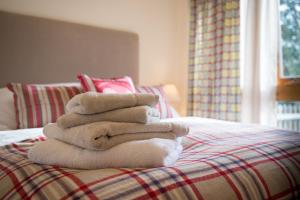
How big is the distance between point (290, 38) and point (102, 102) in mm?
2113

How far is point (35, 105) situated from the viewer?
166 cm

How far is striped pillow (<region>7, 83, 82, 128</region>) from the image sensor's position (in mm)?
1634

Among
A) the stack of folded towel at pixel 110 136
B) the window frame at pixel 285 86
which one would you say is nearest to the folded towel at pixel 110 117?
the stack of folded towel at pixel 110 136

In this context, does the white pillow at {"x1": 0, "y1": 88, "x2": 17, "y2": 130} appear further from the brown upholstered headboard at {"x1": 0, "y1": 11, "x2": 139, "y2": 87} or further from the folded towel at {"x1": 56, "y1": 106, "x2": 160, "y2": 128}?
the folded towel at {"x1": 56, "y1": 106, "x2": 160, "y2": 128}

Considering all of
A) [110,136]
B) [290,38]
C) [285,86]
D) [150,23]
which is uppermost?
[150,23]

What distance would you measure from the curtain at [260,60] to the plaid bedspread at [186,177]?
133 cm

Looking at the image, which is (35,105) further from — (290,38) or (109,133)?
(290,38)

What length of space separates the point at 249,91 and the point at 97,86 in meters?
1.38

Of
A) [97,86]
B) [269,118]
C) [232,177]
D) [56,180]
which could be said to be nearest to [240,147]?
[232,177]

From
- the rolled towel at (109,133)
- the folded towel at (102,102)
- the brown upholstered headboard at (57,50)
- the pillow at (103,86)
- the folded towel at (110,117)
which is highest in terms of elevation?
the brown upholstered headboard at (57,50)

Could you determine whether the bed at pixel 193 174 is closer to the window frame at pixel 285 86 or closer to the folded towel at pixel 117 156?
the folded towel at pixel 117 156

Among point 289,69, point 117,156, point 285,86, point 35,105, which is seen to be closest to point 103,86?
point 35,105

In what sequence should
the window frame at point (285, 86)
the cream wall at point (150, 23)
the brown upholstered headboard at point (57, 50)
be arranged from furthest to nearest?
the cream wall at point (150, 23) < the window frame at point (285, 86) < the brown upholstered headboard at point (57, 50)

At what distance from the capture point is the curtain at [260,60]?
2.28 metres
